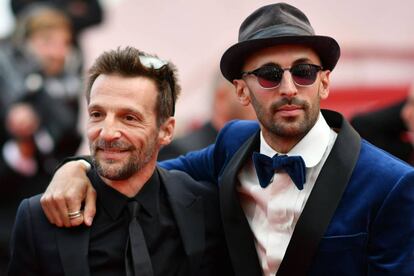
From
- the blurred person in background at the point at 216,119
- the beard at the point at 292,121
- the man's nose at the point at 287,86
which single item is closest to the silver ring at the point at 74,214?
the beard at the point at 292,121

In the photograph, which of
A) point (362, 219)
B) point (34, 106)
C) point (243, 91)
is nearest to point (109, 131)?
point (243, 91)

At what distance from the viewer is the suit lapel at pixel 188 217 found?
3.59m

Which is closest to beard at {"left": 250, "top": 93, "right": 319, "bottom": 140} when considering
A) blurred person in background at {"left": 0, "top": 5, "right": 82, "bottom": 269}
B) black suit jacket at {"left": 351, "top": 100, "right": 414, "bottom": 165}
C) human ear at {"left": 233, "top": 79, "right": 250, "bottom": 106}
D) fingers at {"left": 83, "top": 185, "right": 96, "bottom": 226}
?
human ear at {"left": 233, "top": 79, "right": 250, "bottom": 106}

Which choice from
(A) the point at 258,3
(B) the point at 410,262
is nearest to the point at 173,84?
(B) the point at 410,262

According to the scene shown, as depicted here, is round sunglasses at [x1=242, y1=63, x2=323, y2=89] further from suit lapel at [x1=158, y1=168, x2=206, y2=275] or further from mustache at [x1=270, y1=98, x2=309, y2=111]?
suit lapel at [x1=158, y1=168, x2=206, y2=275]

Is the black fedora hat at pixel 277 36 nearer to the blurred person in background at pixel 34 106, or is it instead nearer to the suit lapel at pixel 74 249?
the suit lapel at pixel 74 249

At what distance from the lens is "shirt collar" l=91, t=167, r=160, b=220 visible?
3559mm

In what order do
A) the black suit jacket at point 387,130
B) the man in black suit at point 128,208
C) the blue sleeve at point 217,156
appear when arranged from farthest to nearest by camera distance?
the black suit jacket at point 387,130, the blue sleeve at point 217,156, the man in black suit at point 128,208

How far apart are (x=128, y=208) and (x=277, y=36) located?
96cm

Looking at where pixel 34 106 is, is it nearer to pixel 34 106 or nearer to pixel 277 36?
pixel 34 106

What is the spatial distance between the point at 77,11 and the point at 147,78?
21.6ft

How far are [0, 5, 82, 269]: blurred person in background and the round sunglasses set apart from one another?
3.35 meters

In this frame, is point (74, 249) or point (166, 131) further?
point (166, 131)

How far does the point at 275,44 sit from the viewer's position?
354cm
